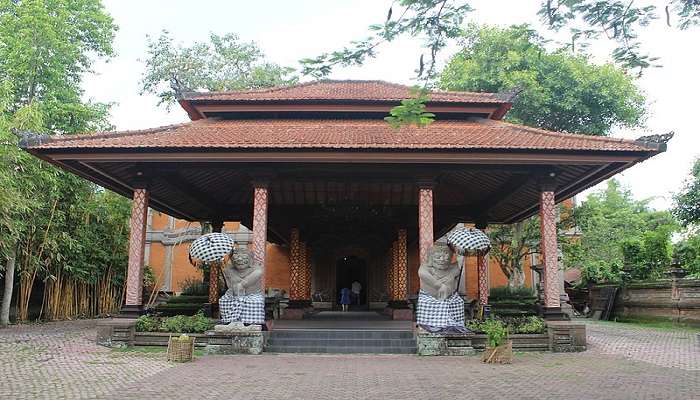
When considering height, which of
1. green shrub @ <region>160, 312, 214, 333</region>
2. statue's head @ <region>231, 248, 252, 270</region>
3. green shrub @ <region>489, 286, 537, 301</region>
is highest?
statue's head @ <region>231, 248, 252, 270</region>

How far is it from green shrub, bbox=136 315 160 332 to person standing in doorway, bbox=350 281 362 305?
37.1 ft

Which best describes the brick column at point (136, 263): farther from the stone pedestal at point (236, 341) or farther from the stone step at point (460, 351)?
the stone step at point (460, 351)

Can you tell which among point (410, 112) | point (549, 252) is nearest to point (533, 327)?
point (549, 252)

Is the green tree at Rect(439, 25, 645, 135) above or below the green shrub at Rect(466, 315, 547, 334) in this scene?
above

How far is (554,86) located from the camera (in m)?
18.7

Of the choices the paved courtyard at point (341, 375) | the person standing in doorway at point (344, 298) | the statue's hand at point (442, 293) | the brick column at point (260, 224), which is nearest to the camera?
the paved courtyard at point (341, 375)

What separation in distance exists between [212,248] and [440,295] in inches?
153

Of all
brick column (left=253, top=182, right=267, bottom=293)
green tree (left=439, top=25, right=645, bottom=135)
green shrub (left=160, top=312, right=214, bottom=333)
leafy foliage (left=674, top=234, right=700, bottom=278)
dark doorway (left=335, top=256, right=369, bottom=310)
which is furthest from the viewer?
dark doorway (left=335, top=256, right=369, bottom=310)

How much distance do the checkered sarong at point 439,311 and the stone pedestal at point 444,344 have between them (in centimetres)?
20

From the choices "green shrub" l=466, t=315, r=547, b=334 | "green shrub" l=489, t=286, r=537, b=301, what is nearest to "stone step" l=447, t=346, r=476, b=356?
"green shrub" l=466, t=315, r=547, b=334

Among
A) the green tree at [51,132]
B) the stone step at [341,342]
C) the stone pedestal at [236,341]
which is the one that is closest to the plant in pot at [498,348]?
the stone step at [341,342]

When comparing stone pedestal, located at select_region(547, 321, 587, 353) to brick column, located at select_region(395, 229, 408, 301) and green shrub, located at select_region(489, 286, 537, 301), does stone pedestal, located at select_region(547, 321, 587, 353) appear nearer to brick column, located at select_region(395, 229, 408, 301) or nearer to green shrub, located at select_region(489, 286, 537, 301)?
green shrub, located at select_region(489, 286, 537, 301)

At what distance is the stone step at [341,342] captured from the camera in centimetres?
921

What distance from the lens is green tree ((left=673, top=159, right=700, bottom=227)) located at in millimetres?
15938
